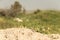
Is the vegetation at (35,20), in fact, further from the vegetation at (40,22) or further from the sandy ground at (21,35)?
the sandy ground at (21,35)

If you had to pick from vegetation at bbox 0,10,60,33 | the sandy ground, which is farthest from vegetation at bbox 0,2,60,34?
the sandy ground

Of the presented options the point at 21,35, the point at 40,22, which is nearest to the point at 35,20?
the point at 40,22

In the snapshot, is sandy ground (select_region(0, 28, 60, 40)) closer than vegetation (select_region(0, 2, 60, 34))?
Yes

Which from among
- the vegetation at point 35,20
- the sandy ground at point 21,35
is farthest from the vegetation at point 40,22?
the sandy ground at point 21,35

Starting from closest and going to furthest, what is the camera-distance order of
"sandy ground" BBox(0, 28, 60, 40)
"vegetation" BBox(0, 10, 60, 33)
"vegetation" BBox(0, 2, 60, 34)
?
"sandy ground" BBox(0, 28, 60, 40), "vegetation" BBox(0, 10, 60, 33), "vegetation" BBox(0, 2, 60, 34)

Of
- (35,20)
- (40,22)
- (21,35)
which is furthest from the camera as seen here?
(35,20)

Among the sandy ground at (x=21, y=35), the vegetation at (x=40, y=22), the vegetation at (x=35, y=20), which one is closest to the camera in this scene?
the sandy ground at (x=21, y=35)

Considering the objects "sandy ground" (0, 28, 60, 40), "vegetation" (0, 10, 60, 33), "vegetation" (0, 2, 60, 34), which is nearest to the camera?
"sandy ground" (0, 28, 60, 40)

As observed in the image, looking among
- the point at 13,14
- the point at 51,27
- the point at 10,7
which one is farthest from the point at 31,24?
the point at 10,7

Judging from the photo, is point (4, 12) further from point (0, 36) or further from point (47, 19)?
point (0, 36)

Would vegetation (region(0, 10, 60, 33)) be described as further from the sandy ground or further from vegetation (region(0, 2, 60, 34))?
the sandy ground

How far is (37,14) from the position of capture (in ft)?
101

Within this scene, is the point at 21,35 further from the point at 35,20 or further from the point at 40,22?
the point at 35,20

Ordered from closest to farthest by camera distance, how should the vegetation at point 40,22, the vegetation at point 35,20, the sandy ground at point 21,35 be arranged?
the sandy ground at point 21,35 → the vegetation at point 40,22 → the vegetation at point 35,20
